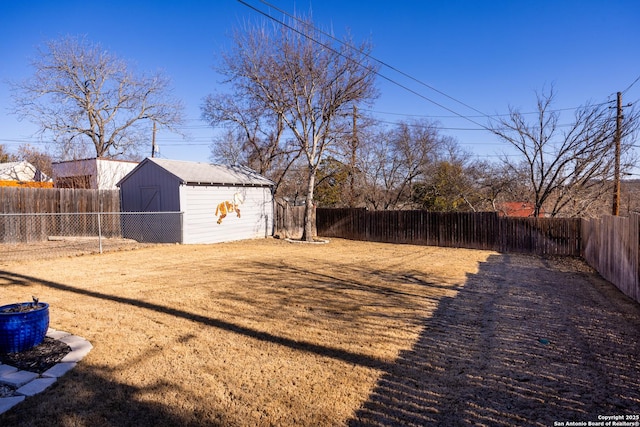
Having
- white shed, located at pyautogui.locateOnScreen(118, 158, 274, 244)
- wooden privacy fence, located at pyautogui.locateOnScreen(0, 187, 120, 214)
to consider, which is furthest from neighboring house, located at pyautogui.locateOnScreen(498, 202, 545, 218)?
wooden privacy fence, located at pyautogui.locateOnScreen(0, 187, 120, 214)

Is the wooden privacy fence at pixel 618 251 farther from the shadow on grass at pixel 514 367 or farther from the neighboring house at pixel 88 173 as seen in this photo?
the neighboring house at pixel 88 173

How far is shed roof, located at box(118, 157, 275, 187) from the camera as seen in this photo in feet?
48.2

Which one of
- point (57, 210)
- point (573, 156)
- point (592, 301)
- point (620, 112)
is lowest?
point (592, 301)

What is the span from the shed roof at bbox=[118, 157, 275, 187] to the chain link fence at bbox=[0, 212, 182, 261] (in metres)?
1.61

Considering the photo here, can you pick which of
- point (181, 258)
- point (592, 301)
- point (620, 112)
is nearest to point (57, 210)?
point (181, 258)

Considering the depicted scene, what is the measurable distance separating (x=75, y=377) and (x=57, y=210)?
1365 cm

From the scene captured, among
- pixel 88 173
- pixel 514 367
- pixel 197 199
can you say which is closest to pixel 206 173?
pixel 197 199

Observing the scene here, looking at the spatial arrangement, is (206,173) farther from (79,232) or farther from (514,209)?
(514,209)

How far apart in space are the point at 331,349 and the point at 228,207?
13096 millimetres

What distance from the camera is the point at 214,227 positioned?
15586mm

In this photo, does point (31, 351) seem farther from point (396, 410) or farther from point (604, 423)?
point (604, 423)

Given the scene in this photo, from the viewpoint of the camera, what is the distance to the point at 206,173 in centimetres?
1609

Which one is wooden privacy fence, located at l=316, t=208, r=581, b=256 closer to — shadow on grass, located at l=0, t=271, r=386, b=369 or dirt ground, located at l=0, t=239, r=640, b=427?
dirt ground, located at l=0, t=239, r=640, b=427

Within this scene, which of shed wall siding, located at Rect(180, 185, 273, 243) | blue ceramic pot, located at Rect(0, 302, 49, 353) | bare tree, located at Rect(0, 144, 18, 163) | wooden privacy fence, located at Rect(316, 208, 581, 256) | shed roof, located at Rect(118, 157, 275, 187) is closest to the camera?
blue ceramic pot, located at Rect(0, 302, 49, 353)
